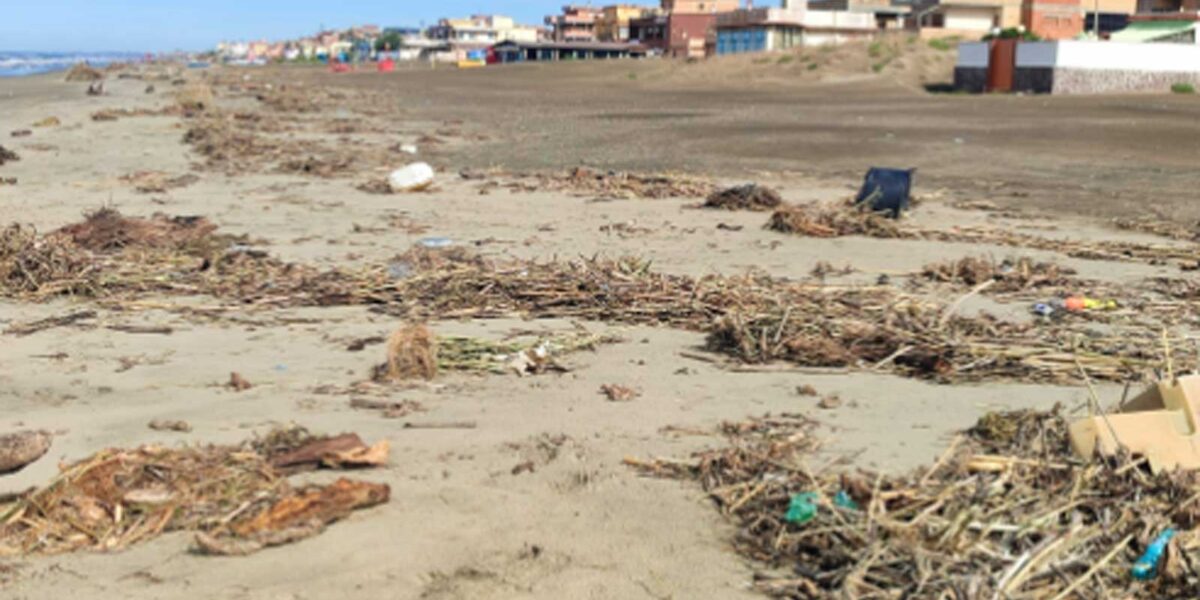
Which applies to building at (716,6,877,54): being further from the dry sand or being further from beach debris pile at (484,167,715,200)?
the dry sand

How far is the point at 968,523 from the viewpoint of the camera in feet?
12.0

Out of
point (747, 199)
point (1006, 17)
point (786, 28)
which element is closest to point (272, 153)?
point (747, 199)

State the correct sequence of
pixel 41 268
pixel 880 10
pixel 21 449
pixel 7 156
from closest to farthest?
pixel 21 449 < pixel 41 268 < pixel 7 156 < pixel 880 10

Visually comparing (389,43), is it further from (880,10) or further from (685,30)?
(880,10)

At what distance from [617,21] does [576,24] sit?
603 inches

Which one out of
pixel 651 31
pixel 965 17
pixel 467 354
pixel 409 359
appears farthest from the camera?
pixel 651 31

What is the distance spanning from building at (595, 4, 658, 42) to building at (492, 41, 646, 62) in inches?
511

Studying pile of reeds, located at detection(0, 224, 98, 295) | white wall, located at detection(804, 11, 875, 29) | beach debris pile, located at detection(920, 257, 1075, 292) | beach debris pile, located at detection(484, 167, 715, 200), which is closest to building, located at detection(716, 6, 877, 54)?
white wall, located at detection(804, 11, 875, 29)

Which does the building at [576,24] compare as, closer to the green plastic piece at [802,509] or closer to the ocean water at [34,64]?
the ocean water at [34,64]

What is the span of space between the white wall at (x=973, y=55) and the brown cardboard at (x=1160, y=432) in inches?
1284

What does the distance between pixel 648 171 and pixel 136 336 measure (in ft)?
32.1

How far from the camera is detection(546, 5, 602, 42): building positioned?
116 m

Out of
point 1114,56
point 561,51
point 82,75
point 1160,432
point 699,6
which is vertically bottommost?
point 1160,432

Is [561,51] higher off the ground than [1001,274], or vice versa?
[561,51]
